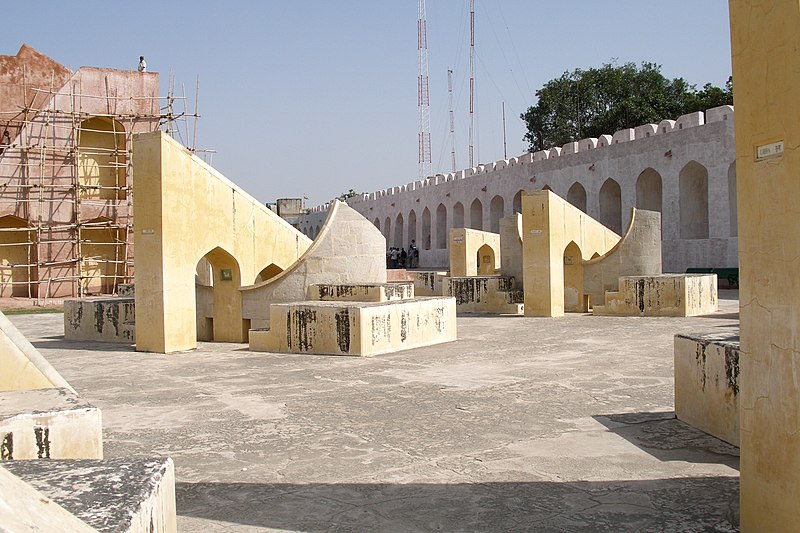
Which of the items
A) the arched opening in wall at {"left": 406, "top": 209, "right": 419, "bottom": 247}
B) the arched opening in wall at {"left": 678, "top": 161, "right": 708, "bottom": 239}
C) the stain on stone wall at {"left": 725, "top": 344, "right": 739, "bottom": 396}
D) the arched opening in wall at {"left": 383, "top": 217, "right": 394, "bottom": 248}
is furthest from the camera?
the arched opening in wall at {"left": 383, "top": 217, "right": 394, "bottom": 248}

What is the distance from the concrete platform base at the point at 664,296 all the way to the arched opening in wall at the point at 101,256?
44.3 ft

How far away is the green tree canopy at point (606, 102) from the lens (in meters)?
39.8

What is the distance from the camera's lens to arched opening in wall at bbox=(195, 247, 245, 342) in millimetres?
11570

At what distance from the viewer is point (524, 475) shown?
4215 mm

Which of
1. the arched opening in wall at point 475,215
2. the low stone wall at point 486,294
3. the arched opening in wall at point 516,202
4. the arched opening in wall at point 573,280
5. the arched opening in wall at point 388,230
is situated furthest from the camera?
the arched opening in wall at point 388,230

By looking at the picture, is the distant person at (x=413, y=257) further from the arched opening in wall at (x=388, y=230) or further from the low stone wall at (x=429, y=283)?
the low stone wall at (x=429, y=283)

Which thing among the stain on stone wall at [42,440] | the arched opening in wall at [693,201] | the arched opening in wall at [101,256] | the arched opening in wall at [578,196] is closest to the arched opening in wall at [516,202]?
the arched opening in wall at [578,196]

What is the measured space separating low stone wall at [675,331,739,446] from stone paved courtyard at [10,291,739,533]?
0.44 ft

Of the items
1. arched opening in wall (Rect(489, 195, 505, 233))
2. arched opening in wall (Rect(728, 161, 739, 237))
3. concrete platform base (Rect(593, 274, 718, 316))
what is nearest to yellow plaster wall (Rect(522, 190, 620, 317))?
concrete platform base (Rect(593, 274, 718, 316))

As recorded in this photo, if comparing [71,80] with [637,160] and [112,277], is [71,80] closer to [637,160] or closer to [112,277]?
[112,277]

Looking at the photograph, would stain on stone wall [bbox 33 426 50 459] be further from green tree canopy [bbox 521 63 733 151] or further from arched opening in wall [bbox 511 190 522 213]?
green tree canopy [bbox 521 63 733 151]

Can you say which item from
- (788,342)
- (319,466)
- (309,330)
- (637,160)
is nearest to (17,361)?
(319,466)

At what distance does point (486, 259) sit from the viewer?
82.1 feet

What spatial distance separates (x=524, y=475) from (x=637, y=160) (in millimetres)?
21498
